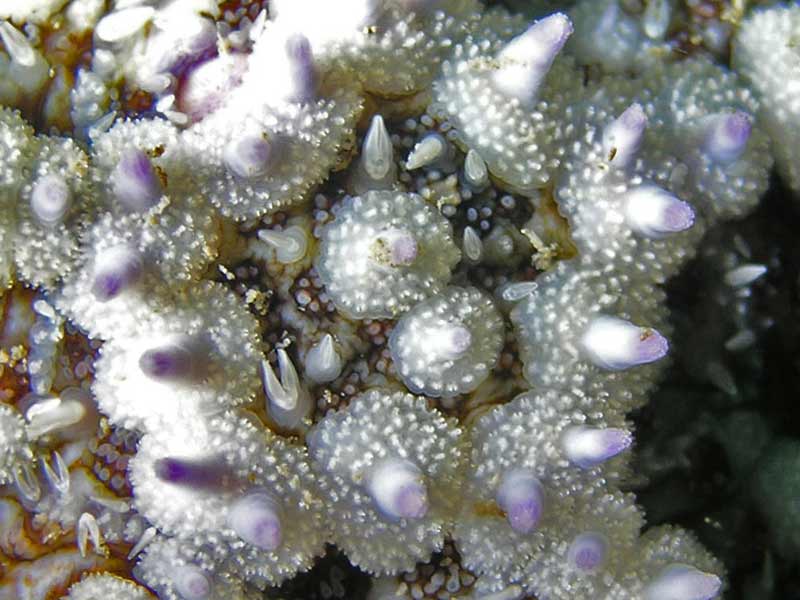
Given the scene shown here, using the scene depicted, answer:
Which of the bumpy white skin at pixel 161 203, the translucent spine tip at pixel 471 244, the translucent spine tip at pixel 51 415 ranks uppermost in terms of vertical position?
the bumpy white skin at pixel 161 203

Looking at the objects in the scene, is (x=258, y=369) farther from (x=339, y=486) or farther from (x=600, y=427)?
(x=600, y=427)

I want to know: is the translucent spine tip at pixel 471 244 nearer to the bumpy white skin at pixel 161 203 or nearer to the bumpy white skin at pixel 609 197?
the bumpy white skin at pixel 609 197

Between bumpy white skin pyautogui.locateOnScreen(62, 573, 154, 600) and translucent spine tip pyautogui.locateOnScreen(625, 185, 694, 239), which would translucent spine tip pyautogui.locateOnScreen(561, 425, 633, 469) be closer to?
translucent spine tip pyautogui.locateOnScreen(625, 185, 694, 239)

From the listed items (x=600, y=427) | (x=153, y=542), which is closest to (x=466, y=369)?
(x=600, y=427)

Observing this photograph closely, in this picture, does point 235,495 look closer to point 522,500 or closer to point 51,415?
point 51,415

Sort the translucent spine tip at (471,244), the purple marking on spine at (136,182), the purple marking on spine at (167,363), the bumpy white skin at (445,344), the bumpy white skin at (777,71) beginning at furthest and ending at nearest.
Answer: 1. the bumpy white skin at (777,71)
2. the translucent spine tip at (471,244)
3. the bumpy white skin at (445,344)
4. the purple marking on spine at (136,182)
5. the purple marking on spine at (167,363)

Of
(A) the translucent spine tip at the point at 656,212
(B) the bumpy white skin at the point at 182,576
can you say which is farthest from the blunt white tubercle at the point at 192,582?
(A) the translucent spine tip at the point at 656,212
